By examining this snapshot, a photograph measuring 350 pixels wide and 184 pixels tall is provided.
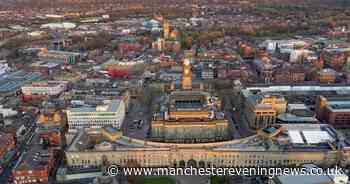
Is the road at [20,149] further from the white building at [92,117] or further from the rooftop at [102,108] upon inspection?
the rooftop at [102,108]

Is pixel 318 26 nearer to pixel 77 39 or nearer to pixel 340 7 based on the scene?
pixel 340 7

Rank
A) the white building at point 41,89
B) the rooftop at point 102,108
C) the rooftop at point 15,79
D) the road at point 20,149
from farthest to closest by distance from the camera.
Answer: the rooftop at point 15,79, the white building at point 41,89, the rooftop at point 102,108, the road at point 20,149

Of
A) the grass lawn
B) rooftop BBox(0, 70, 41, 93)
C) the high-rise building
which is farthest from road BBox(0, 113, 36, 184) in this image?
the high-rise building

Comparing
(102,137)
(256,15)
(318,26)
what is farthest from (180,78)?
(256,15)

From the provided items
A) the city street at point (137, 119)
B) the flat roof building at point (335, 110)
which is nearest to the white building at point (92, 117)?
the city street at point (137, 119)

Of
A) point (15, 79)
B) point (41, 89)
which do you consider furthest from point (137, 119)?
point (15, 79)

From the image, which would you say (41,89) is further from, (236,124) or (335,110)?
(335,110)

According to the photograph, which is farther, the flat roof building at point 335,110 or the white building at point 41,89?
the white building at point 41,89

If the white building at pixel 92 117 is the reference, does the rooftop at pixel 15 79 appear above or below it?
above
